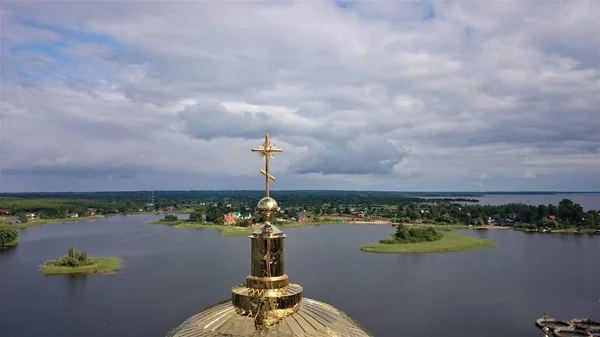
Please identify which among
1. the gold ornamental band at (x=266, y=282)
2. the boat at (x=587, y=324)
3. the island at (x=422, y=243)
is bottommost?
the boat at (x=587, y=324)

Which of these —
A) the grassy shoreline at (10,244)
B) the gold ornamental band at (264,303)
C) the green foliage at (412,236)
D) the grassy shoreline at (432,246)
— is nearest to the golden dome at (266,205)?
the gold ornamental band at (264,303)

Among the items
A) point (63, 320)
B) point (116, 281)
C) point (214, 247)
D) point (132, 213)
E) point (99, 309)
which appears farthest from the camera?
point (132, 213)

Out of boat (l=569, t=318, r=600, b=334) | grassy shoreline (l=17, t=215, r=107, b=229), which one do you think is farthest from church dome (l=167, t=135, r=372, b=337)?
grassy shoreline (l=17, t=215, r=107, b=229)

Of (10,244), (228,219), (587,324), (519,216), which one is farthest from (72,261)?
(519,216)

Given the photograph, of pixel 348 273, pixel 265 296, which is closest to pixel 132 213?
pixel 348 273

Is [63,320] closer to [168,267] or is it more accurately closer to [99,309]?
[99,309]

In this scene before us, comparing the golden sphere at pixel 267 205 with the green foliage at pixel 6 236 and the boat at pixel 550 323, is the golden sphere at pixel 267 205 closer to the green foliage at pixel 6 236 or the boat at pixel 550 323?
the boat at pixel 550 323

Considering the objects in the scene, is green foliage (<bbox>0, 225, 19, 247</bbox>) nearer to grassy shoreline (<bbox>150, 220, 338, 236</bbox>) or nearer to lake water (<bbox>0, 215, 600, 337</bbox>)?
lake water (<bbox>0, 215, 600, 337</bbox>)
